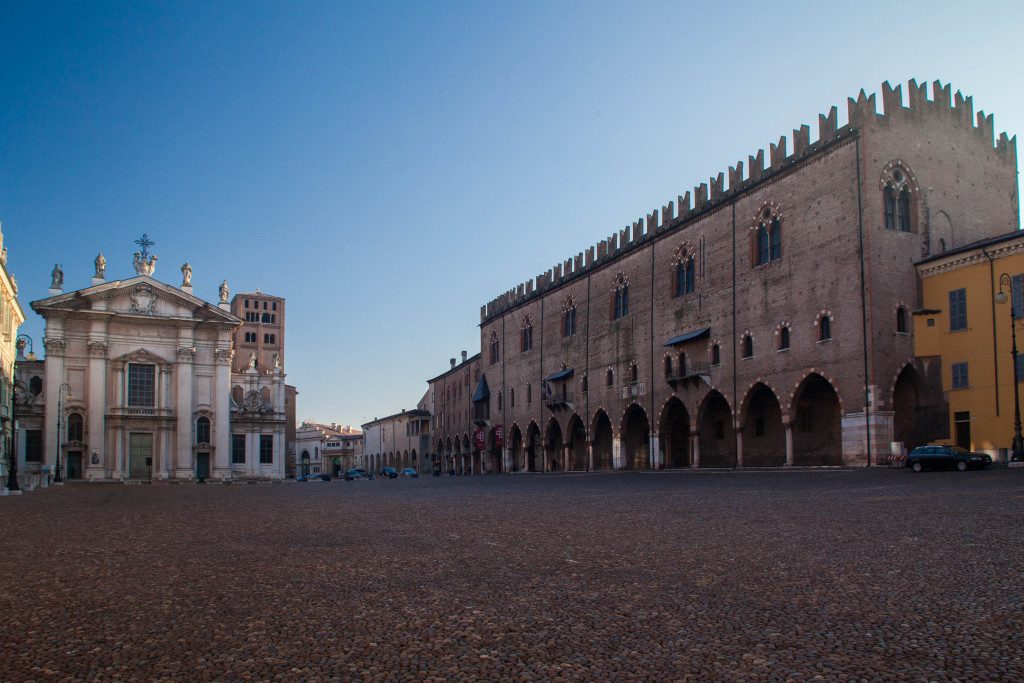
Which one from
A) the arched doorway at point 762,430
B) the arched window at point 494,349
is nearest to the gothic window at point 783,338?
the arched doorway at point 762,430

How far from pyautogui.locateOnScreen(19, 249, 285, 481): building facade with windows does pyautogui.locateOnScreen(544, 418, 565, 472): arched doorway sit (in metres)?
20.2

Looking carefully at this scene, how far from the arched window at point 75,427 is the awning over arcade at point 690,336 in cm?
3210

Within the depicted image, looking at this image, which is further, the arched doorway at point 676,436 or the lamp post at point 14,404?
the arched doorway at point 676,436

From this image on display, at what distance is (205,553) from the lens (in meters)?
8.77

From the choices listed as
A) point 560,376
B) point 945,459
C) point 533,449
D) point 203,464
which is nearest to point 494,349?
point 533,449

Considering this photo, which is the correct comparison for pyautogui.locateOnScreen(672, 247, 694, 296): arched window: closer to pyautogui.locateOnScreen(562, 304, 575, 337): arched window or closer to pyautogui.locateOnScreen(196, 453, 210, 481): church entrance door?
pyautogui.locateOnScreen(562, 304, 575, 337): arched window

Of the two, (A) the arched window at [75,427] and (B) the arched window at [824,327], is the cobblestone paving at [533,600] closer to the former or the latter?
(B) the arched window at [824,327]

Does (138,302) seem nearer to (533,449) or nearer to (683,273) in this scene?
(533,449)

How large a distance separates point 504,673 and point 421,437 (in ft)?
284

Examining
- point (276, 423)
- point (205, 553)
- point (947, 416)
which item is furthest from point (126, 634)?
point (276, 423)

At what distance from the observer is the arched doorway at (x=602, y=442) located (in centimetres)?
5212

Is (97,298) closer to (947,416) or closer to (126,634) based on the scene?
(947,416)

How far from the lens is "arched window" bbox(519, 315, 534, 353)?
6144 cm

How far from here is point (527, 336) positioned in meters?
62.1
